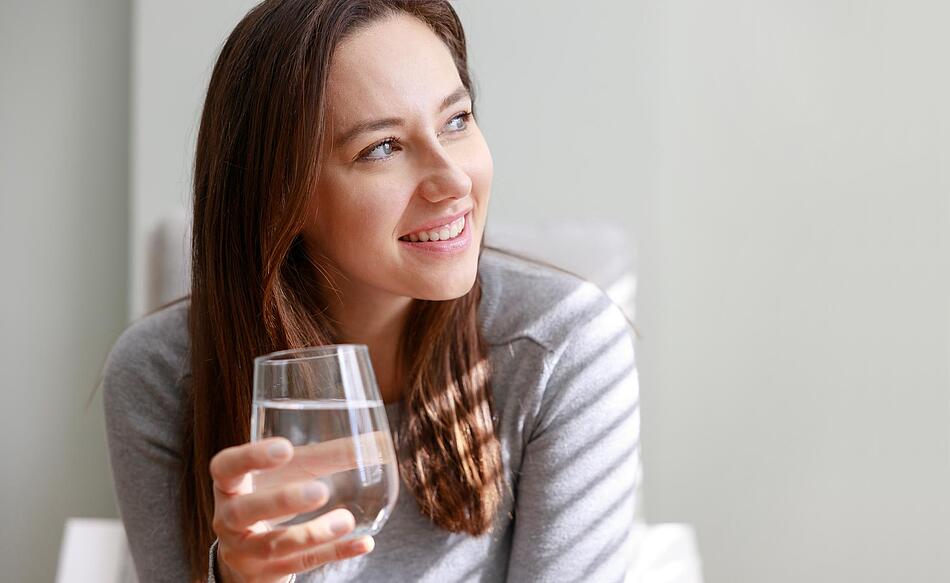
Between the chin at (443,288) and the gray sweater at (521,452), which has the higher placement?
the chin at (443,288)

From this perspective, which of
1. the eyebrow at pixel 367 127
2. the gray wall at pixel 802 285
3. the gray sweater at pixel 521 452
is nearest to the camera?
the eyebrow at pixel 367 127

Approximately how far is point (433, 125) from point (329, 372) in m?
0.52

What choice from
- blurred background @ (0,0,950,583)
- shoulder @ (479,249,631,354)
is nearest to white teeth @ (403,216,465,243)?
shoulder @ (479,249,631,354)

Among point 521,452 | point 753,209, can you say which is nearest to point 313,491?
point 521,452

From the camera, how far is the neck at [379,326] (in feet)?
4.52

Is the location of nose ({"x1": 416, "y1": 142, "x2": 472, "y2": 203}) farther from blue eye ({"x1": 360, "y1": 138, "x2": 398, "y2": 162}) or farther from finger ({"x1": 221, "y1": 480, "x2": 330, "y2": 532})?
finger ({"x1": 221, "y1": 480, "x2": 330, "y2": 532})

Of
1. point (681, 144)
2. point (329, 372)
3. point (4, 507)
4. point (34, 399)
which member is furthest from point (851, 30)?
point (4, 507)

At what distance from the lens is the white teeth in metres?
1.20

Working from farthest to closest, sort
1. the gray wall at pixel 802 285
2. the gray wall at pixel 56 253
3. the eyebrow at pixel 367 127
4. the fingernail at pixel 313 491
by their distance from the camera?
the gray wall at pixel 56 253
the gray wall at pixel 802 285
the eyebrow at pixel 367 127
the fingernail at pixel 313 491

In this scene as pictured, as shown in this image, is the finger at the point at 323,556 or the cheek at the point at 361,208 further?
the cheek at the point at 361,208

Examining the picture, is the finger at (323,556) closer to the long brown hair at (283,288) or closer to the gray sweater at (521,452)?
the long brown hair at (283,288)

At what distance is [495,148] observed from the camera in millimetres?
2307

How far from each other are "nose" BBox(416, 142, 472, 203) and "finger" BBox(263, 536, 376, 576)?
1.58 ft

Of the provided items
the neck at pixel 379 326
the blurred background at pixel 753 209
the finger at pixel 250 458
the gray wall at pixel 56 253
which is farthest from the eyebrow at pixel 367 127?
the gray wall at pixel 56 253
